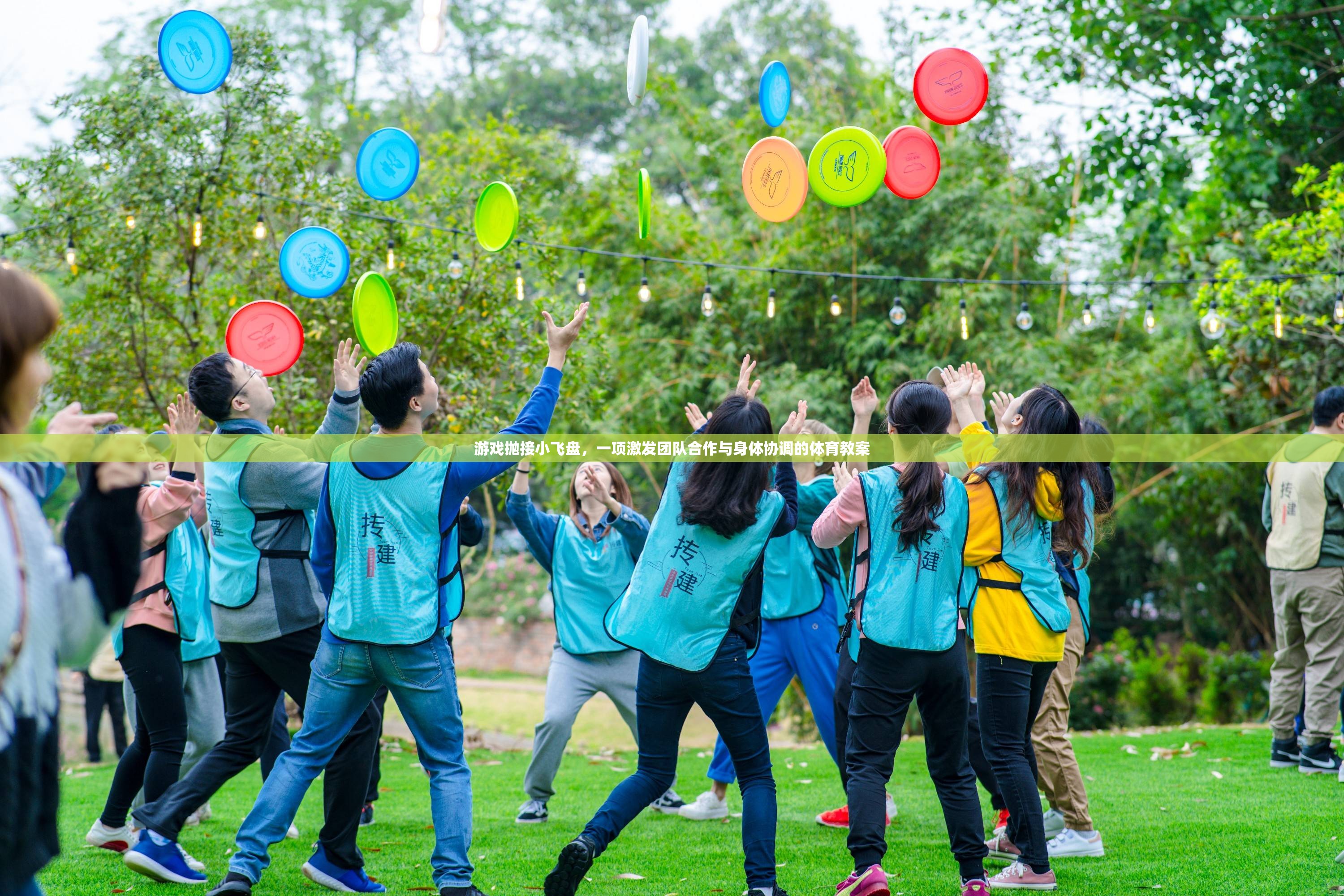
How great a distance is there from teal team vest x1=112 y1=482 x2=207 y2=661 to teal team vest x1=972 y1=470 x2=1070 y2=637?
8.43 ft

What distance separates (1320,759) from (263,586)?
4907mm

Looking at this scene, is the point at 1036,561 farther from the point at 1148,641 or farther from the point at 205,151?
the point at 1148,641

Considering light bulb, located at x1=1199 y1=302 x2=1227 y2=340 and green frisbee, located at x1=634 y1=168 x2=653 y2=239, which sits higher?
green frisbee, located at x1=634 y1=168 x2=653 y2=239

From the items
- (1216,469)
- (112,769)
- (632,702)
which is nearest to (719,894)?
(632,702)

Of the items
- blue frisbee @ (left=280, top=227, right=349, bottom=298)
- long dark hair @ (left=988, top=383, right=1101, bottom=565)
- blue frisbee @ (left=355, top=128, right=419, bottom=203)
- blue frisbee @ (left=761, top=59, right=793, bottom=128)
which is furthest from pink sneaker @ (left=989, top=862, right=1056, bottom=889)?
blue frisbee @ (left=355, top=128, right=419, bottom=203)

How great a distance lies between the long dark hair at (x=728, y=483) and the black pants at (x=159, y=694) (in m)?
1.90

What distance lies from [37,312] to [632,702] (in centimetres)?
353

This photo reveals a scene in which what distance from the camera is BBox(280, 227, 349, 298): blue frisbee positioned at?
16.2ft

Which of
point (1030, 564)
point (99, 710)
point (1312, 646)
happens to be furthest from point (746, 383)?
point (99, 710)

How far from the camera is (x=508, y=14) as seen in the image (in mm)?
19125

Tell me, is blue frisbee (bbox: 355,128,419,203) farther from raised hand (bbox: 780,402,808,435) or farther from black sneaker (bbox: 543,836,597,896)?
black sneaker (bbox: 543,836,597,896)

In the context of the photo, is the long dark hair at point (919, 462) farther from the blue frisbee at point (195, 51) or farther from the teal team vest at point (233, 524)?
the blue frisbee at point (195, 51)

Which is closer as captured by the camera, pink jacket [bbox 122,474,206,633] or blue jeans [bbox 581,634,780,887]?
blue jeans [bbox 581,634,780,887]

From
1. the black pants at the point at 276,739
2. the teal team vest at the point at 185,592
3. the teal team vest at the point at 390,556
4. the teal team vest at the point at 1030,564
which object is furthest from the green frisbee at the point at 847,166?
the black pants at the point at 276,739
